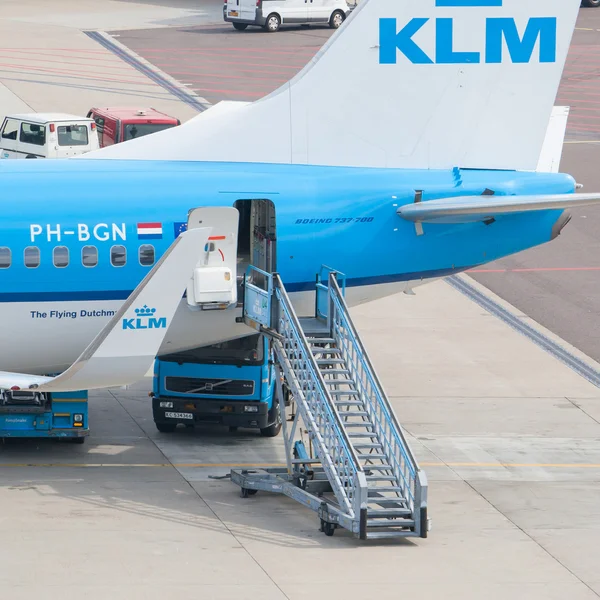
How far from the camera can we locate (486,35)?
97.3ft

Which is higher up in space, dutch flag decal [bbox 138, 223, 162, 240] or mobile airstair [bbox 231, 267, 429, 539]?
dutch flag decal [bbox 138, 223, 162, 240]

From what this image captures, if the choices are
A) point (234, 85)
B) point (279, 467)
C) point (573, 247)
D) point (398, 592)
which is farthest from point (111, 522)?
point (234, 85)

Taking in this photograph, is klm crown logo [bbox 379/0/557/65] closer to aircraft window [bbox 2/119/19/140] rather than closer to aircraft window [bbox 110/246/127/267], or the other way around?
aircraft window [bbox 110/246/127/267]

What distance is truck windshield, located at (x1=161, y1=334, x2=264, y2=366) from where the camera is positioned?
29.2 metres

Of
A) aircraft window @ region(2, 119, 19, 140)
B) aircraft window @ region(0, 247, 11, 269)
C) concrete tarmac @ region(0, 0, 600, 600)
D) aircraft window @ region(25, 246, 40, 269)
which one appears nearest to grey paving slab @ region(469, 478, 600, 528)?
concrete tarmac @ region(0, 0, 600, 600)

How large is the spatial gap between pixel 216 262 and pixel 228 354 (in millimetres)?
2969

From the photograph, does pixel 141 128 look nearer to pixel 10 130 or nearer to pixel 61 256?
pixel 10 130

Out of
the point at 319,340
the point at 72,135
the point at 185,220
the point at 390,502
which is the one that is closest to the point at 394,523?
the point at 390,502

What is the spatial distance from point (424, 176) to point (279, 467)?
714cm

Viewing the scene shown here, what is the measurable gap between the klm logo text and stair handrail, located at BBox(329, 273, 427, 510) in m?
5.48

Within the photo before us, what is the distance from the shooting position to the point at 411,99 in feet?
97.3

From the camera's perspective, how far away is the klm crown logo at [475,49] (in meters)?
29.3

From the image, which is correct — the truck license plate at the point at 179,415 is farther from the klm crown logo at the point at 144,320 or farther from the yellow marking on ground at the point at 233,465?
the klm crown logo at the point at 144,320

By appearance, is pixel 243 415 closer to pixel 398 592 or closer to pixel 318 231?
pixel 318 231
